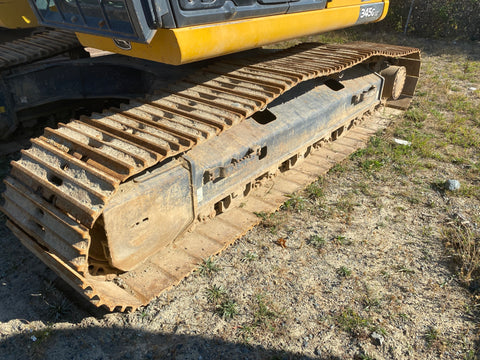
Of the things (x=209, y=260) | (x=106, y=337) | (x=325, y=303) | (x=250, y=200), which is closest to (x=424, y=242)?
(x=325, y=303)

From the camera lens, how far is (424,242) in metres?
3.83

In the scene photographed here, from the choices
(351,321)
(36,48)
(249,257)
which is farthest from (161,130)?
→ (36,48)

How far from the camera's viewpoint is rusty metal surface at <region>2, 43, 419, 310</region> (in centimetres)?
261

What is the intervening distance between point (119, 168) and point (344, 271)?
83.2 inches

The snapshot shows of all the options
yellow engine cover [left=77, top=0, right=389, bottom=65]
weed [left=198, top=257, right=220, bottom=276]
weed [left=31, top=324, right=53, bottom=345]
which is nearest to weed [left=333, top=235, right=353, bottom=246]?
weed [left=198, top=257, right=220, bottom=276]

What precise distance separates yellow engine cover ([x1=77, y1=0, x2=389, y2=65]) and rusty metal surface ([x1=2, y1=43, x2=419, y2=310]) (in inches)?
17.7

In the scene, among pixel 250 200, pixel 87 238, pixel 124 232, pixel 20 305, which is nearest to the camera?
pixel 87 238

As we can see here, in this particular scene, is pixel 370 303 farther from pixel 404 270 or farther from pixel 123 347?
pixel 123 347

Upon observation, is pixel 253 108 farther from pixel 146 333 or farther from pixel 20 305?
pixel 20 305

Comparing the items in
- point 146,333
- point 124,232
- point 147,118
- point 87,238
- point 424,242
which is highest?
point 147,118

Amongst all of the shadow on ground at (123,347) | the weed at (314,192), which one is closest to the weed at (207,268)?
the shadow on ground at (123,347)

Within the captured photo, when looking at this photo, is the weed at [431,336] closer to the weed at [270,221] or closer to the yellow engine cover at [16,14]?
the weed at [270,221]

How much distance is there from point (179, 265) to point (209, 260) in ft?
0.90

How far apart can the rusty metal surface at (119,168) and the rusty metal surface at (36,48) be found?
2083 mm
